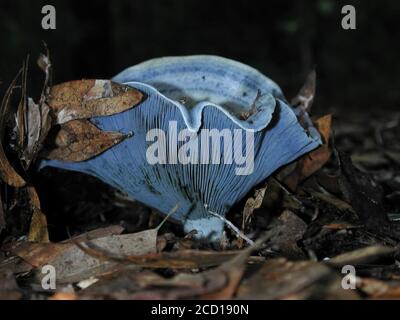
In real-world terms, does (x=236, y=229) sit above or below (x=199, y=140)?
below

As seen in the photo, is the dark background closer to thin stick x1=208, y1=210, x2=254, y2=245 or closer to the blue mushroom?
the blue mushroom

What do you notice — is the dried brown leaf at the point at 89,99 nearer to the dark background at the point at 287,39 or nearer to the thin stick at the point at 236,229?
the thin stick at the point at 236,229

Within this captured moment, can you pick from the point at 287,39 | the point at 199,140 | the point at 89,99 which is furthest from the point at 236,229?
the point at 287,39

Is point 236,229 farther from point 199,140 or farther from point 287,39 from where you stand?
point 287,39

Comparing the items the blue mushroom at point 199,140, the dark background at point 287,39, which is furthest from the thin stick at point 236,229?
the dark background at point 287,39

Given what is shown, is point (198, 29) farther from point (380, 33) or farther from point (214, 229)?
point (214, 229)

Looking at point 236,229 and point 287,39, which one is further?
point 287,39

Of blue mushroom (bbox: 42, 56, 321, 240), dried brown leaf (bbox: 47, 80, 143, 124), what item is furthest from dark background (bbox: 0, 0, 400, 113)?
dried brown leaf (bbox: 47, 80, 143, 124)
